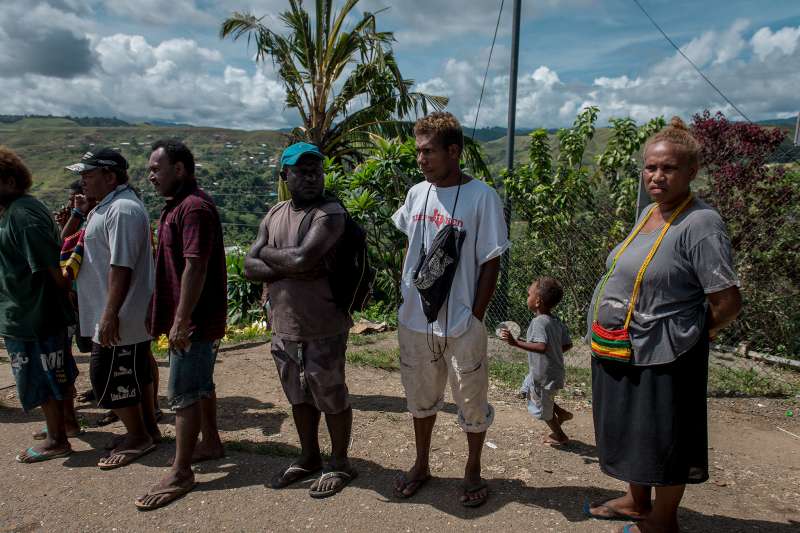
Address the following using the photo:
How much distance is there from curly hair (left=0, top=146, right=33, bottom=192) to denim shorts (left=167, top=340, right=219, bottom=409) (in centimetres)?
167

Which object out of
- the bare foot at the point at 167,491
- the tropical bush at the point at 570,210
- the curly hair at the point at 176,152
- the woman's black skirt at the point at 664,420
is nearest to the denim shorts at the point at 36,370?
the bare foot at the point at 167,491

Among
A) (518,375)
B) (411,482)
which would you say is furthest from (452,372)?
(518,375)

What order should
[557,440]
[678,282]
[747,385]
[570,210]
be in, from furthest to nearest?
[570,210]
[747,385]
[557,440]
[678,282]

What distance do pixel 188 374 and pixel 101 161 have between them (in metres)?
1.44

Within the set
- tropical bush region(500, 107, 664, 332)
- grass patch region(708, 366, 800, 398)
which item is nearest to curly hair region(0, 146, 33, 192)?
tropical bush region(500, 107, 664, 332)

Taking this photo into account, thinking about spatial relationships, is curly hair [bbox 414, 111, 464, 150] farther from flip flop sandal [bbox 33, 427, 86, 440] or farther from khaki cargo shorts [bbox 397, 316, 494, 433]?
flip flop sandal [bbox 33, 427, 86, 440]

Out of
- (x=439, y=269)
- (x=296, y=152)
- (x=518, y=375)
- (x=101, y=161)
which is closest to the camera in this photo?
(x=439, y=269)

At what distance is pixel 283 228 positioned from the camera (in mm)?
3135

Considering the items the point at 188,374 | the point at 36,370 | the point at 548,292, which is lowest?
the point at 36,370

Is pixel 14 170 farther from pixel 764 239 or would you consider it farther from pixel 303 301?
pixel 764 239

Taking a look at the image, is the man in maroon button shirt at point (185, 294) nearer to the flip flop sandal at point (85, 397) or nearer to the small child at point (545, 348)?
the small child at point (545, 348)

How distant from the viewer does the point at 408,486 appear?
10.6 ft

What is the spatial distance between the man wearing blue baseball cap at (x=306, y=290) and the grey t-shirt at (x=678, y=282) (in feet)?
4.83

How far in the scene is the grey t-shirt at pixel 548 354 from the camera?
3705 millimetres
